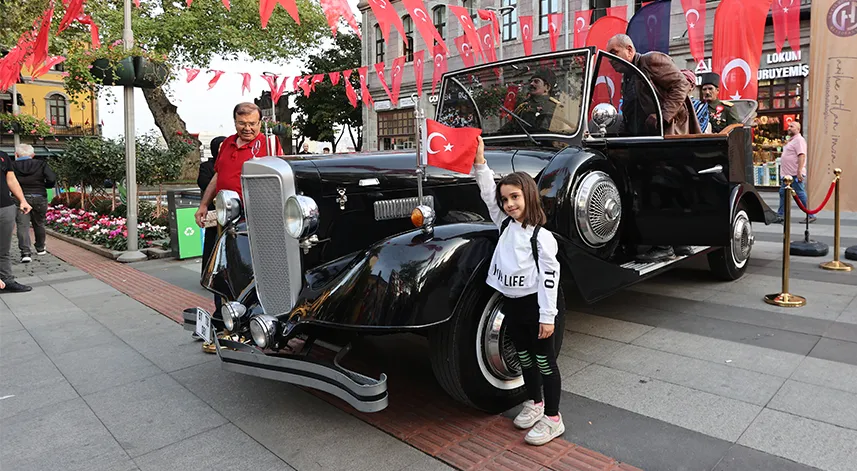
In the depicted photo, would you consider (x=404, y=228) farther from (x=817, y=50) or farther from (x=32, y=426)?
(x=817, y=50)

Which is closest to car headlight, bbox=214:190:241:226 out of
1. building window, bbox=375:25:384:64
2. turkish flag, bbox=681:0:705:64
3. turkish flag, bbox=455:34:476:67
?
turkish flag, bbox=681:0:705:64

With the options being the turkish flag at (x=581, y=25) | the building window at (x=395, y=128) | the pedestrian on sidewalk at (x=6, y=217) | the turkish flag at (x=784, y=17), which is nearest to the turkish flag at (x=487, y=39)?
the turkish flag at (x=581, y=25)

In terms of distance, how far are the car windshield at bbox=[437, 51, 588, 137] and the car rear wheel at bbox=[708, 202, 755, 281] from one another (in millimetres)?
2476

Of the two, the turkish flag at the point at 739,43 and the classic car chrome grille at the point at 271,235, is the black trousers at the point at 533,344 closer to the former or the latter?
the classic car chrome grille at the point at 271,235

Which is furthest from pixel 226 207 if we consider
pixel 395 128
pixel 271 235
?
pixel 395 128

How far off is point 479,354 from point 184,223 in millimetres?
6751

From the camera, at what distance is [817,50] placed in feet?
20.6

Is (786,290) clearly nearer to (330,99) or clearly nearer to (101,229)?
(101,229)

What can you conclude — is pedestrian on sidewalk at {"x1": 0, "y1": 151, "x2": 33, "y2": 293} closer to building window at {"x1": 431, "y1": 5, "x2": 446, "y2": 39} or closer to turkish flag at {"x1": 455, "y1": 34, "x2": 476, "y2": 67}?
turkish flag at {"x1": 455, "y1": 34, "x2": 476, "y2": 67}

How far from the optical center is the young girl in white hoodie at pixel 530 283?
2660 mm

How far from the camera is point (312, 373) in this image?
Answer: 8.73 ft

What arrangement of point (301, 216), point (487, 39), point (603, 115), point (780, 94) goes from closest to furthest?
point (301, 216) → point (603, 115) → point (487, 39) → point (780, 94)

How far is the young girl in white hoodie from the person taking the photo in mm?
2660

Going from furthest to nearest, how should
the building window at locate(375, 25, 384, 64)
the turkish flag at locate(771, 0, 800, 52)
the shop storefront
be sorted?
the building window at locate(375, 25, 384, 64) < the shop storefront < the turkish flag at locate(771, 0, 800, 52)
